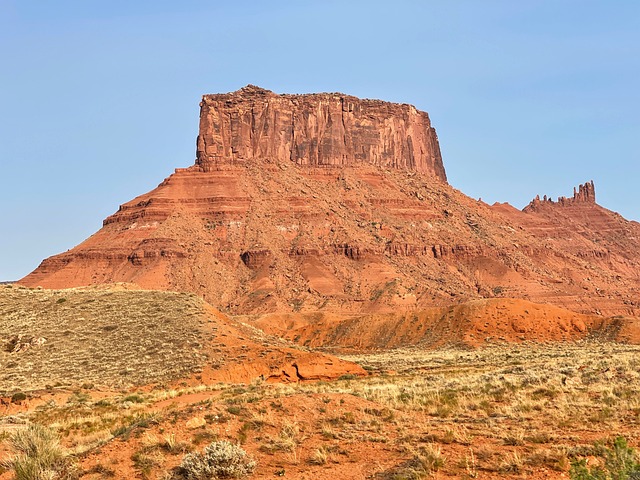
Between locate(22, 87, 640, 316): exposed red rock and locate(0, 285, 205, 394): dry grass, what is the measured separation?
5564 centimetres

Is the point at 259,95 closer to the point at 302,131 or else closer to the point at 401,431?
the point at 302,131

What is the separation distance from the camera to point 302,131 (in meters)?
156

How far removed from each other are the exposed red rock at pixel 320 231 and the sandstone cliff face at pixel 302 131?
275 mm

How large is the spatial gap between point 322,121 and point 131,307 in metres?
112

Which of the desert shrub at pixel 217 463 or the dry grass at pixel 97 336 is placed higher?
the dry grass at pixel 97 336

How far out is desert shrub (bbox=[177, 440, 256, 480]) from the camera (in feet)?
42.0

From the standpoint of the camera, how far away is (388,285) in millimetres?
117125

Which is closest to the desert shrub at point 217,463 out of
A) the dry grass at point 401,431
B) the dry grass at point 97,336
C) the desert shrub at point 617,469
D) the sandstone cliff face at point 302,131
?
the dry grass at point 401,431

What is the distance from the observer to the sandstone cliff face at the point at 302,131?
15212 centimetres

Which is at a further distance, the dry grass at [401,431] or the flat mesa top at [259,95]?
the flat mesa top at [259,95]

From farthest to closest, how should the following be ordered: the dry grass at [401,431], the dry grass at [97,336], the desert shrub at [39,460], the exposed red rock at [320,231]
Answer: the exposed red rock at [320,231] < the dry grass at [97,336] < the desert shrub at [39,460] < the dry grass at [401,431]

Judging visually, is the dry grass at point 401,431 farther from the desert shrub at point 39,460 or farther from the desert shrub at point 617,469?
the desert shrub at point 617,469

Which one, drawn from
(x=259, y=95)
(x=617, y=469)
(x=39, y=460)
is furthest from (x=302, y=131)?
(x=617, y=469)

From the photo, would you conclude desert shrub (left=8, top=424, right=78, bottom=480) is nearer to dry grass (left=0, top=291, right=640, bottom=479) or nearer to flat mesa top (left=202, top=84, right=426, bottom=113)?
dry grass (left=0, top=291, right=640, bottom=479)
